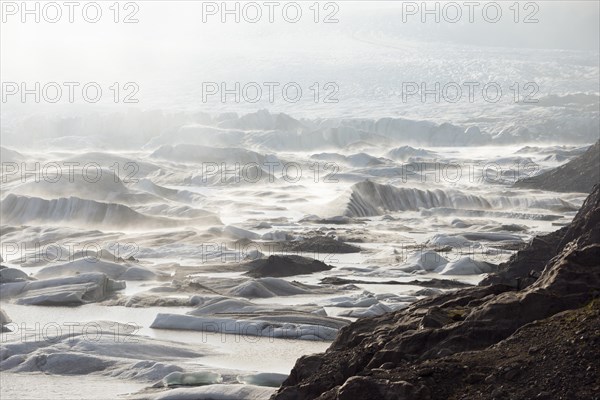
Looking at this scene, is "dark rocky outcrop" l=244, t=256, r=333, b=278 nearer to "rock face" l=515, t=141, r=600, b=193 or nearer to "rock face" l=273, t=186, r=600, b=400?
"rock face" l=273, t=186, r=600, b=400

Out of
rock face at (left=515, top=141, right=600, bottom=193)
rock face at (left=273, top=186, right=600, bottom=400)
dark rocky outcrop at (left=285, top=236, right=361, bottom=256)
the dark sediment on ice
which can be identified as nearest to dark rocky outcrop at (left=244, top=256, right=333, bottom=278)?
the dark sediment on ice

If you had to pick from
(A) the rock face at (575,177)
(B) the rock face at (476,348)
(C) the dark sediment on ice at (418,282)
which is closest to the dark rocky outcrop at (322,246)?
(C) the dark sediment on ice at (418,282)

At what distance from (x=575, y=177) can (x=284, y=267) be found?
23.7 meters

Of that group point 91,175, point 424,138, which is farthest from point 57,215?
point 424,138

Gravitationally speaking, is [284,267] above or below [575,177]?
below

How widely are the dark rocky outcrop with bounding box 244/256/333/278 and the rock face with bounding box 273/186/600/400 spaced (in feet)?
46.6

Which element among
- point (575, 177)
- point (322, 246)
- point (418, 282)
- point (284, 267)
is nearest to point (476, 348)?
point (418, 282)

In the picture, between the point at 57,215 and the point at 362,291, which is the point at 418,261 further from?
the point at 57,215

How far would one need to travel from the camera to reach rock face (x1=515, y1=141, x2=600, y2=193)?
138ft

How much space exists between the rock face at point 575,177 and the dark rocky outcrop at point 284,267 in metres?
20.6

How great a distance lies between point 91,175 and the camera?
39.2m

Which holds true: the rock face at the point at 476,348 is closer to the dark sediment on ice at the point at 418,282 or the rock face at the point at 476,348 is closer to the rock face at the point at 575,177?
the dark sediment on ice at the point at 418,282

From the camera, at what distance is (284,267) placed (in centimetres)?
2209

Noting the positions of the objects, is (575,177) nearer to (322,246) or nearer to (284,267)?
(322,246)
